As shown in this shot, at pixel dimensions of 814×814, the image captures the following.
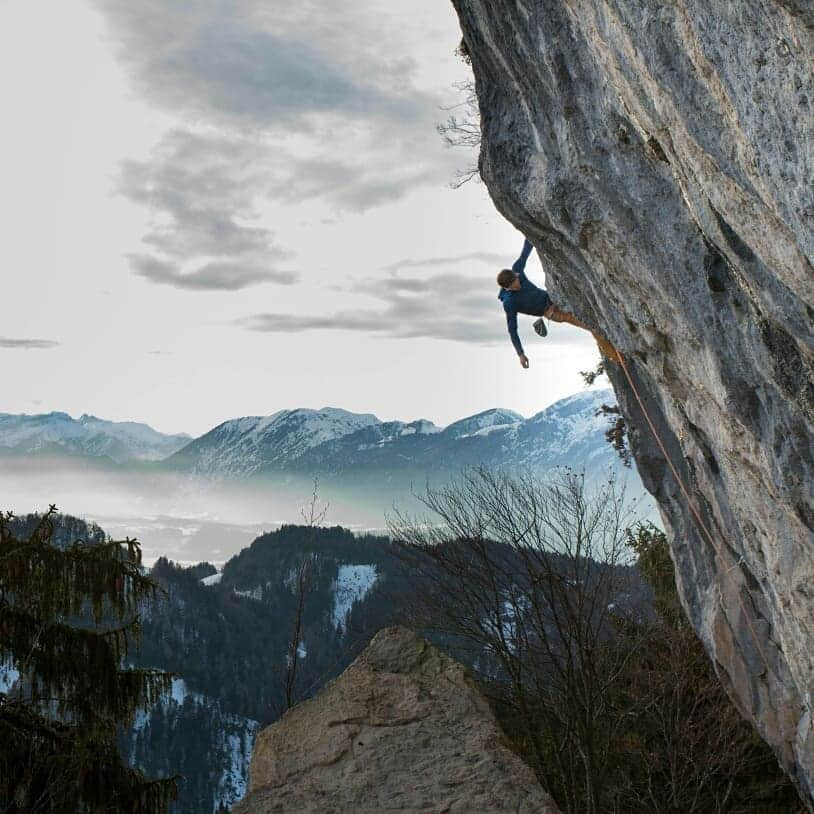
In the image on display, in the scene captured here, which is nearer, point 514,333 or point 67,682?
point 67,682

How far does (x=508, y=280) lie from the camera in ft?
34.3

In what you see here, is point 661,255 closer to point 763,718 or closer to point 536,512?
point 763,718

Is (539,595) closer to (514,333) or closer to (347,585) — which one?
(514,333)

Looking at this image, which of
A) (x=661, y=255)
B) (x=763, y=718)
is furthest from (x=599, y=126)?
(x=763, y=718)

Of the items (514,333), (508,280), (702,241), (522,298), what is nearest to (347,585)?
(514,333)

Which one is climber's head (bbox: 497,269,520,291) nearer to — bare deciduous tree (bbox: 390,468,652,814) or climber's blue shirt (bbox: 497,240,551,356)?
climber's blue shirt (bbox: 497,240,551,356)

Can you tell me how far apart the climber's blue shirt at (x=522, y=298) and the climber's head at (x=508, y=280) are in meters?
0.12

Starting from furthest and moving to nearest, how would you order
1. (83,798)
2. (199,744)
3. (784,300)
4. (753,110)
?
(199,744), (83,798), (784,300), (753,110)

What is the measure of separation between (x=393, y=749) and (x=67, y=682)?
20.1 feet

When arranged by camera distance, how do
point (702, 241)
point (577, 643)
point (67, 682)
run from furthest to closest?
point (577, 643) < point (67, 682) < point (702, 241)

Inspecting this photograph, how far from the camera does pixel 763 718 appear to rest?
10.4m

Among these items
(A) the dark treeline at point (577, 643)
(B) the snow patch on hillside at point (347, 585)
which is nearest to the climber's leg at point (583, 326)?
(A) the dark treeline at point (577, 643)

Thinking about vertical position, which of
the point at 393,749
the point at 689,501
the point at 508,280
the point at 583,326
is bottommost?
the point at 393,749

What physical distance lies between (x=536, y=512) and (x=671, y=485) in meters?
3.48
